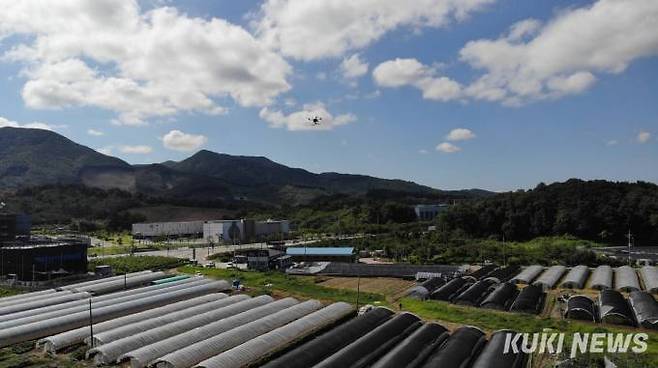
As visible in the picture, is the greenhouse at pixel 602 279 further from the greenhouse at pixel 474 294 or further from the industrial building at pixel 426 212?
the industrial building at pixel 426 212

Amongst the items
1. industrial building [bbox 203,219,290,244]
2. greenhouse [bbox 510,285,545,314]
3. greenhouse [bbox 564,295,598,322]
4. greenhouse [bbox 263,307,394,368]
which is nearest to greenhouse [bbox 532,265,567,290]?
greenhouse [bbox 510,285,545,314]

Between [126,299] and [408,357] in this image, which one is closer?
[408,357]

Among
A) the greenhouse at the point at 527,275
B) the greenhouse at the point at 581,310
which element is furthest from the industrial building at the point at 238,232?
the greenhouse at the point at 581,310

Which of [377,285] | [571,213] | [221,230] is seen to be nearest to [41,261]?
[377,285]

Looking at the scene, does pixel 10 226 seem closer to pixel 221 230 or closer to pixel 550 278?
pixel 221 230

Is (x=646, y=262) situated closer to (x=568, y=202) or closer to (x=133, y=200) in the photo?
(x=568, y=202)

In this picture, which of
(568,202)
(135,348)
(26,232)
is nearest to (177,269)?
(26,232)
